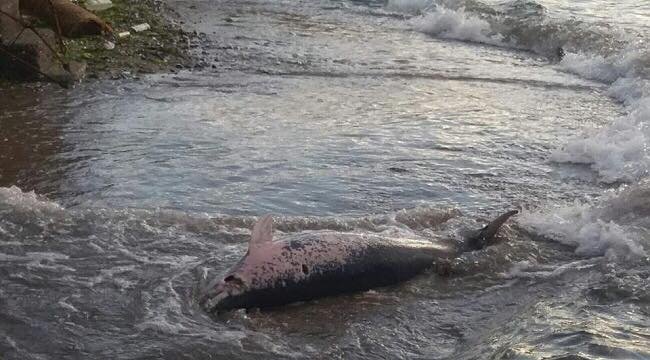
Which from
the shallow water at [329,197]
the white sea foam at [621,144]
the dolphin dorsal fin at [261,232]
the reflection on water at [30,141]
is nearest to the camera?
the shallow water at [329,197]

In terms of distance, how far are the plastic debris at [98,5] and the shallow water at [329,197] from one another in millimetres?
1908

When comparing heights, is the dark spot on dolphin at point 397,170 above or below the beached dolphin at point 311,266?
below

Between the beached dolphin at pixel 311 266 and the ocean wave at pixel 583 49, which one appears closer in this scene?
the beached dolphin at pixel 311 266

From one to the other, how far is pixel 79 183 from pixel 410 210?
8.70ft

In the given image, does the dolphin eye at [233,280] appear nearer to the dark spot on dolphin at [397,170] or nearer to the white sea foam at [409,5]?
the dark spot on dolphin at [397,170]

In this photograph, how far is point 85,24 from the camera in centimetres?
1180

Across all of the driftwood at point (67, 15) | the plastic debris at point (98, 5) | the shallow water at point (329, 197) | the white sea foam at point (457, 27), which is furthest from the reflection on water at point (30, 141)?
the white sea foam at point (457, 27)

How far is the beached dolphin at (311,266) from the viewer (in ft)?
16.6

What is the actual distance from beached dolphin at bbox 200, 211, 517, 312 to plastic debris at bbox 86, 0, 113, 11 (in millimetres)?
9546

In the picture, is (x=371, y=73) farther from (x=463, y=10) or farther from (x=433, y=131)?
(x=463, y=10)

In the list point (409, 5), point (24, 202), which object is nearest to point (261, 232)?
point (24, 202)

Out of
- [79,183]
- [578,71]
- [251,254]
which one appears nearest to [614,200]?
[251,254]

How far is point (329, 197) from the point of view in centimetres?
712

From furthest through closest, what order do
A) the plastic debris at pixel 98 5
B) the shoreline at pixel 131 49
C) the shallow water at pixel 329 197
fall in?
1. the plastic debris at pixel 98 5
2. the shoreline at pixel 131 49
3. the shallow water at pixel 329 197
